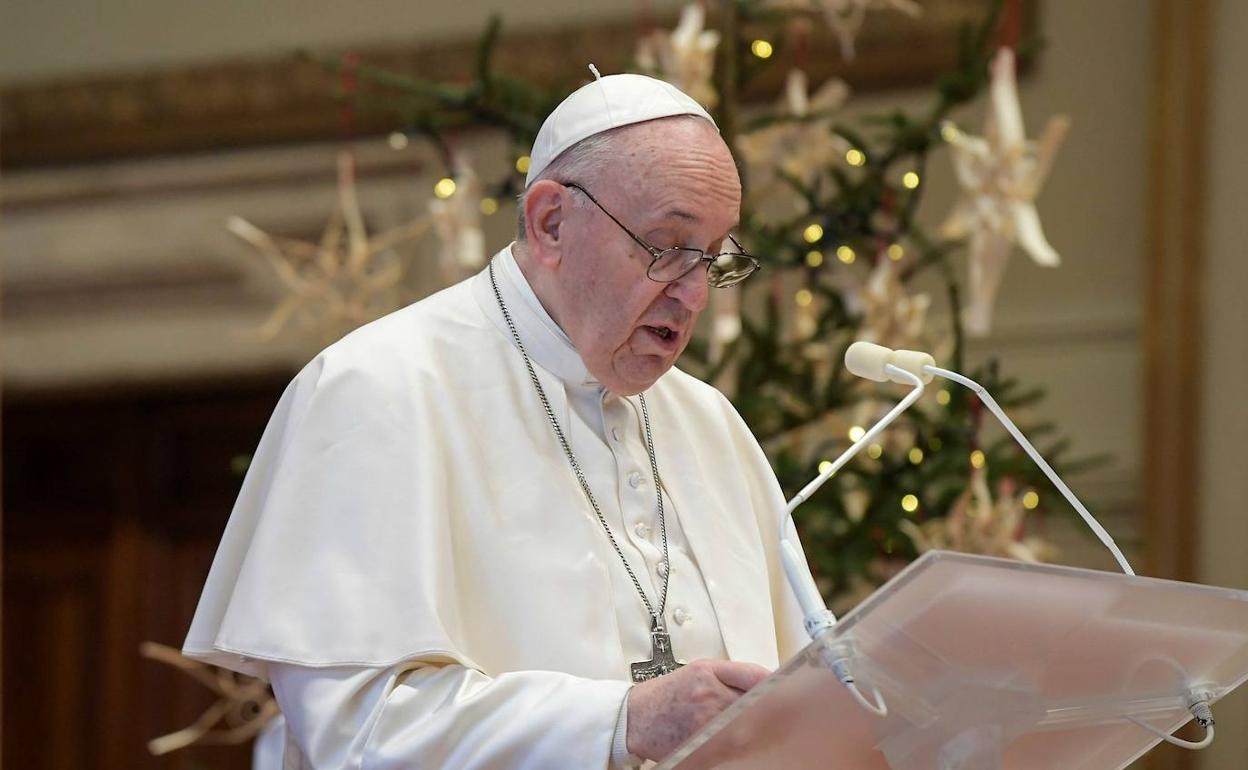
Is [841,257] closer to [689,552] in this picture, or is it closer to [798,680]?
[689,552]

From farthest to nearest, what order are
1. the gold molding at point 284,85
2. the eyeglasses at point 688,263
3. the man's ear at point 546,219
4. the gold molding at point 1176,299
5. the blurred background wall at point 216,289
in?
the gold molding at point 284,85, the blurred background wall at point 216,289, the gold molding at point 1176,299, the man's ear at point 546,219, the eyeglasses at point 688,263

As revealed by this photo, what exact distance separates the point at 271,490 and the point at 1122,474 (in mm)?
3969

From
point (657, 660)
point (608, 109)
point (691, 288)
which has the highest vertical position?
point (608, 109)

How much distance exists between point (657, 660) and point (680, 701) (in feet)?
1.14

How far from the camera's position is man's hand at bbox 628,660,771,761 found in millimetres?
2217

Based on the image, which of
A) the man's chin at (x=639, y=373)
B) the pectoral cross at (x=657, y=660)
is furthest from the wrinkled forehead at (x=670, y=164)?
the pectoral cross at (x=657, y=660)

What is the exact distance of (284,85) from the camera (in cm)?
680

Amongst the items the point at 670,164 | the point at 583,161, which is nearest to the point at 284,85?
the point at 583,161

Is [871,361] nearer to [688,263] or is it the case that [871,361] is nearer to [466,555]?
[688,263]

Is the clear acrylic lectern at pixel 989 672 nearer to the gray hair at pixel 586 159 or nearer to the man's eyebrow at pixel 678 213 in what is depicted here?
the man's eyebrow at pixel 678 213

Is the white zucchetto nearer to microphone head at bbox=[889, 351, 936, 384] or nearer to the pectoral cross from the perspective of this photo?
microphone head at bbox=[889, 351, 936, 384]

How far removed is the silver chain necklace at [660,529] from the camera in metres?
2.59

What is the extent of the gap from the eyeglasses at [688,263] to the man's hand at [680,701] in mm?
588

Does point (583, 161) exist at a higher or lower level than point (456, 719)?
higher
